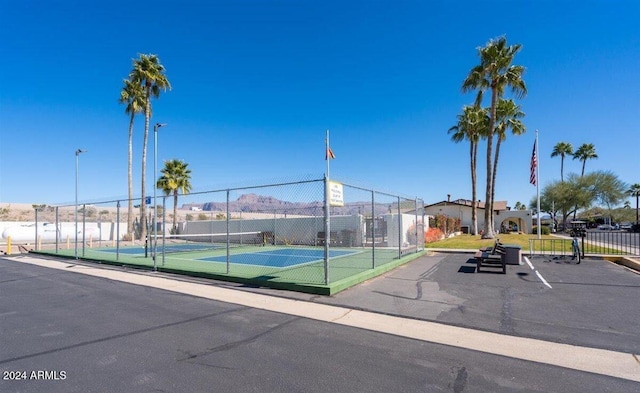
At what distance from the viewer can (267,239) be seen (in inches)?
1005

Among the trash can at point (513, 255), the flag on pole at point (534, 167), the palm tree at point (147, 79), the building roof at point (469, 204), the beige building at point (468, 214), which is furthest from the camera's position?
the building roof at point (469, 204)

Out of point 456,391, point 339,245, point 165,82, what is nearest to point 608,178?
point 339,245

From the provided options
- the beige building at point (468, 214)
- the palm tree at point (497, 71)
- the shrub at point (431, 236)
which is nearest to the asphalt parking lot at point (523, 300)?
the shrub at point (431, 236)

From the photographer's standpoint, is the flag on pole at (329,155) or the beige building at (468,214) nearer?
the flag on pole at (329,155)

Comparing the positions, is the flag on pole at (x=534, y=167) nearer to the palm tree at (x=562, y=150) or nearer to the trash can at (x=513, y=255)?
the trash can at (x=513, y=255)

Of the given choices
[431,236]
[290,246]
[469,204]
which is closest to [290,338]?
[290,246]

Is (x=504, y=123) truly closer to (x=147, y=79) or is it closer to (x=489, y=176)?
(x=489, y=176)

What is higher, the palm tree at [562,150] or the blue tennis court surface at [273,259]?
the palm tree at [562,150]

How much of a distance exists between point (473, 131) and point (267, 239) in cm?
2337

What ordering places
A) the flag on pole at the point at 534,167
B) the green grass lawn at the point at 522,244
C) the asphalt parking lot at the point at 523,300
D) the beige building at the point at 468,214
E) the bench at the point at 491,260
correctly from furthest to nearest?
the beige building at the point at 468,214 → the flag on pole at the point at 534,167 → the green grass lawn at the point at 522,244 → the bench at the point at 491,260 → the asphalt parking lot at the point at 523,300

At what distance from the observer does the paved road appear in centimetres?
412

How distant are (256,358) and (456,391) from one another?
8.23 ft

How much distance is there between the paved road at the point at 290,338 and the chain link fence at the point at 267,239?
6.91 ft

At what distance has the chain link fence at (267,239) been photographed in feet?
36.5
